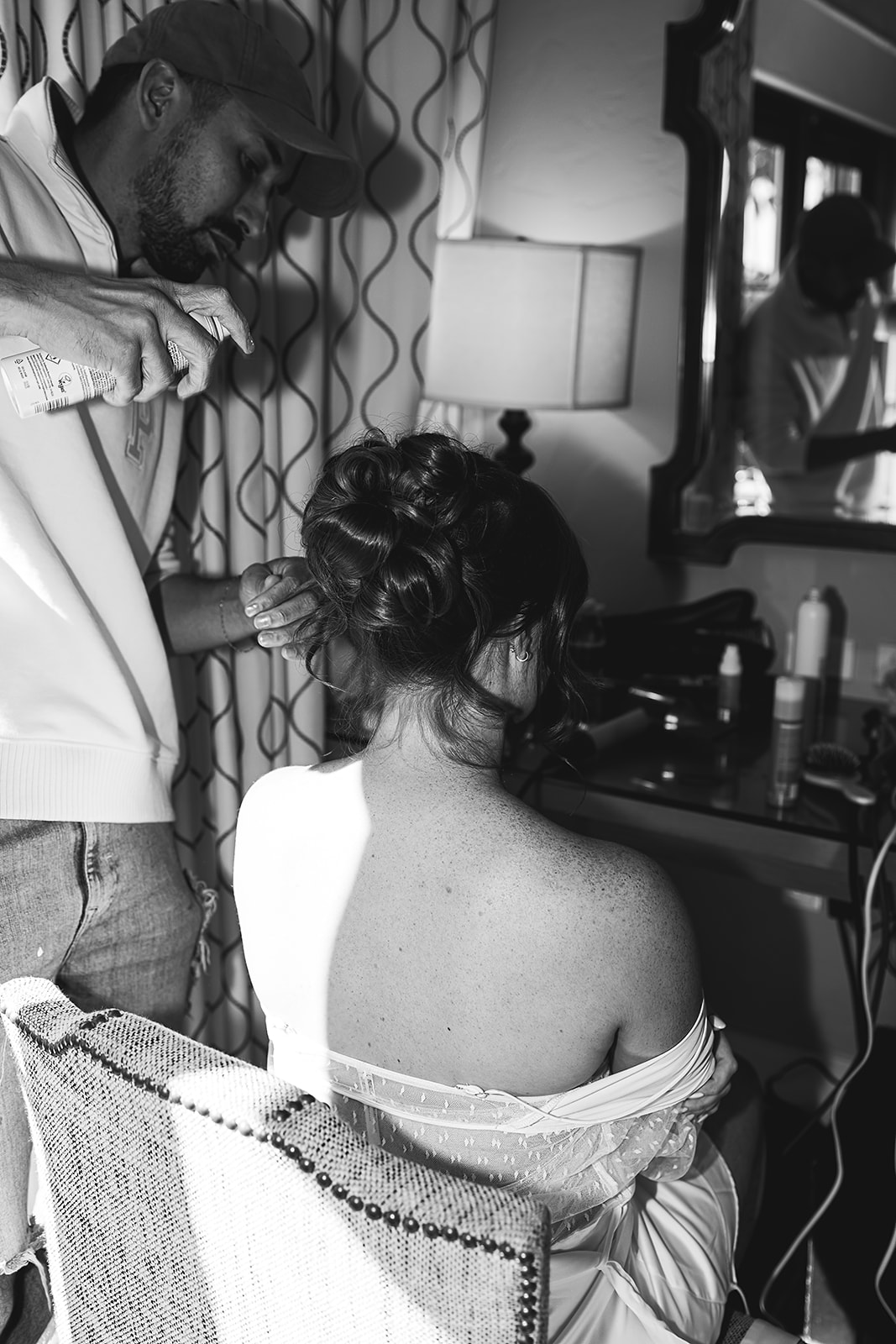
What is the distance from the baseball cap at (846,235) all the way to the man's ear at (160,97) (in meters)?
1.14

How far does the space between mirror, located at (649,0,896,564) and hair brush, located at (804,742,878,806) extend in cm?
47

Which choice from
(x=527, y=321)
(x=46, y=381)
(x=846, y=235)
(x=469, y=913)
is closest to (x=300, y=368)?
(x=527, y=321)

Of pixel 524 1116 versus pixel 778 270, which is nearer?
pixel 524 1116

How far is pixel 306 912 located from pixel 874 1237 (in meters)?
1.37

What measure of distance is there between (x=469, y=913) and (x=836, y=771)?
37.7 inches

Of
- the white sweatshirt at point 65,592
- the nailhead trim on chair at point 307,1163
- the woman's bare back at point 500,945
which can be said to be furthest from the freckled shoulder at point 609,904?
the white sweatshirt at point 65,592

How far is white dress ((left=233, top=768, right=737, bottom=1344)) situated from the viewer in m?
1.03

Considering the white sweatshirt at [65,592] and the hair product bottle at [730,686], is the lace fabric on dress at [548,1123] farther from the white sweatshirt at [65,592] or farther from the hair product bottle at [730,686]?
the hair product bottle at [730,686]

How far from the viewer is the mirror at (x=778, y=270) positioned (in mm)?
1913

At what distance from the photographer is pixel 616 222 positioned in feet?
7.39

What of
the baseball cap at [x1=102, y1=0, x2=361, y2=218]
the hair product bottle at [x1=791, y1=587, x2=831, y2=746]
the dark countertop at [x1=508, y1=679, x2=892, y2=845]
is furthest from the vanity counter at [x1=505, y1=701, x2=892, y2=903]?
the baseball cap at [x1=102, y1=0, x2=361, y2=218]

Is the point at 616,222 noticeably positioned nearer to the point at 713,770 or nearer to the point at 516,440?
the point at 516,440

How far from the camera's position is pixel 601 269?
2053mm

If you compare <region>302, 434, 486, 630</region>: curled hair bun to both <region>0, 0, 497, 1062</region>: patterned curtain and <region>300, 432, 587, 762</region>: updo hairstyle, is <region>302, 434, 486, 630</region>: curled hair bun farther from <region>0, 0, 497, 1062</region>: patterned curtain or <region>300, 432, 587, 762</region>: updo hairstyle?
<region>0, 0, 497, 1062</region>: patterned curtain
